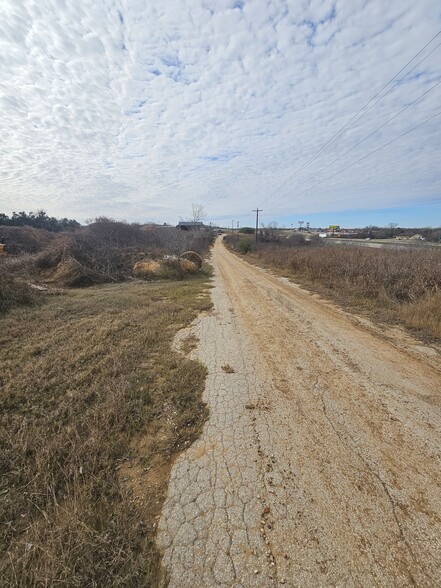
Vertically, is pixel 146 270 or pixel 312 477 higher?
pixel 146 270

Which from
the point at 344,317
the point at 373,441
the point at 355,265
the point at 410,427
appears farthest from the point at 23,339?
the point at 355,265

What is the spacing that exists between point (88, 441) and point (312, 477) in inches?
86.1

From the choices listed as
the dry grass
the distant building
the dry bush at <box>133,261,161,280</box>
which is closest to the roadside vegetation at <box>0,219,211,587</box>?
the dry grass

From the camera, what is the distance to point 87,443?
2580 millimetres

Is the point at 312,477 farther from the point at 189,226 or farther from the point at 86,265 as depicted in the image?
the point at 189,226

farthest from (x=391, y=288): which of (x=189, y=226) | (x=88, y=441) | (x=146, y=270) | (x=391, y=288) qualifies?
(x=189, y=226)

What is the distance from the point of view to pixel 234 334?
577cm

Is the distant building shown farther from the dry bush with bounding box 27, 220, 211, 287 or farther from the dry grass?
the dry grass

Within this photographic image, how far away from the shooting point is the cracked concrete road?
1.66m

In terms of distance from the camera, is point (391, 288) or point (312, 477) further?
point (391, 288)

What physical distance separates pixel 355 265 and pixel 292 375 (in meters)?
7.85

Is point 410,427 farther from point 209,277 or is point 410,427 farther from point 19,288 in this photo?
point 209,277

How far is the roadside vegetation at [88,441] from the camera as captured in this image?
1677mm

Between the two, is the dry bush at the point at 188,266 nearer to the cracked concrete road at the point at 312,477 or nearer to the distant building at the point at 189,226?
the cracked concrete road at the point at 312,477
